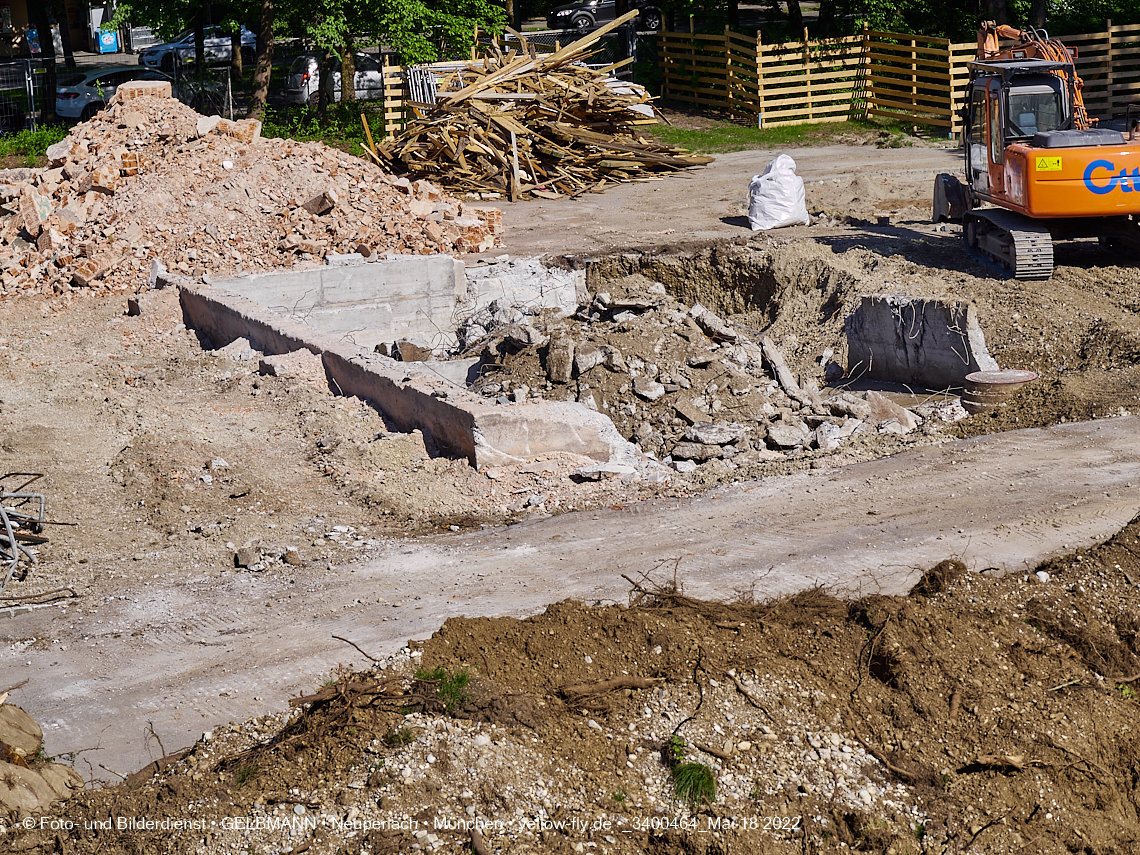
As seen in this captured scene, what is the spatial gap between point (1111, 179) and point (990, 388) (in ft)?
10.3

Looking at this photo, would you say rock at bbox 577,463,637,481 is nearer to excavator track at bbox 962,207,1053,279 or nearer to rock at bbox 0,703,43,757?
rock at bbox 0,703,43,757

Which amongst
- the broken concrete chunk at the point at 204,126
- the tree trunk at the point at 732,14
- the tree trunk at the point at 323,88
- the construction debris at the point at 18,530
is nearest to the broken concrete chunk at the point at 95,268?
the broken concrete chunk at the point at 204,126

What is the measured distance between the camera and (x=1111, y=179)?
1121 centimetres

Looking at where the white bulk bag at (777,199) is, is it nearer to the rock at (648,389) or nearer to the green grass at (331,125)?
the rock at (648,389)

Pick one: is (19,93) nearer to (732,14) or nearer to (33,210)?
(33,210)

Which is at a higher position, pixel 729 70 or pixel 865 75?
pixel 729 70

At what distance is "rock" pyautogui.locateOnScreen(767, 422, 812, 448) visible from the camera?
9414 mm

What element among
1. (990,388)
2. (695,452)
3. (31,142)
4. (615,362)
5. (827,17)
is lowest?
(695,452)

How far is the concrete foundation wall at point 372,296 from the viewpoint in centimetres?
1366

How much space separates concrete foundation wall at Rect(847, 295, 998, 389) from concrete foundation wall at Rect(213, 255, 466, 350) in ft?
16.2

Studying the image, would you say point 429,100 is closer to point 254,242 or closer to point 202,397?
point 254,242

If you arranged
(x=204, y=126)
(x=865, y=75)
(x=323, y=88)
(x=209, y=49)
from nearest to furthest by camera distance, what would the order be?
1. (x=204, y=126)
2. (x=323, y=88)
3. (x=865, y=75)
4. (x=209, y=49)

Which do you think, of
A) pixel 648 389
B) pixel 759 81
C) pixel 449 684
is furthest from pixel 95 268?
pixel 759 81

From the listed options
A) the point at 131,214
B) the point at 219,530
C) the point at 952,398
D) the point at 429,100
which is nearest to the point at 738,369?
the point at 952,398
